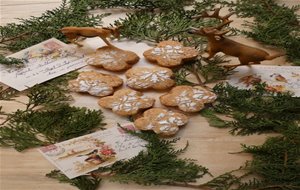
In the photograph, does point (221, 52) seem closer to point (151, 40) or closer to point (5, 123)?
point (151, 40)

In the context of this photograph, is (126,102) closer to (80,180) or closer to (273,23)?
(80,180)

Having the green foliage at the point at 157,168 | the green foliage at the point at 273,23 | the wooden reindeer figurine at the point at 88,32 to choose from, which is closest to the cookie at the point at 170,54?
the wooden reindeer figurine at the point at 88,32

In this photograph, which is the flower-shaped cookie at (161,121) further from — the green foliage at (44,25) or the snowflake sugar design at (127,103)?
the green foliage at (44,25)

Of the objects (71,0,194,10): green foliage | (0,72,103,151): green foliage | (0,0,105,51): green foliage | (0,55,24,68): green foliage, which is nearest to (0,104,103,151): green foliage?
(0,72,103,151): green foliage

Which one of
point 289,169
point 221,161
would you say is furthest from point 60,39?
point 289,169

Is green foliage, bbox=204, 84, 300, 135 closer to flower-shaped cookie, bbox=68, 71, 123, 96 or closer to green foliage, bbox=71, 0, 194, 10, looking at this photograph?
flower-shaped cookie, bbox=68, 71, 123, 96

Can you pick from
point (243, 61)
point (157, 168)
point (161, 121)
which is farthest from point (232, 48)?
point (157, 168)
